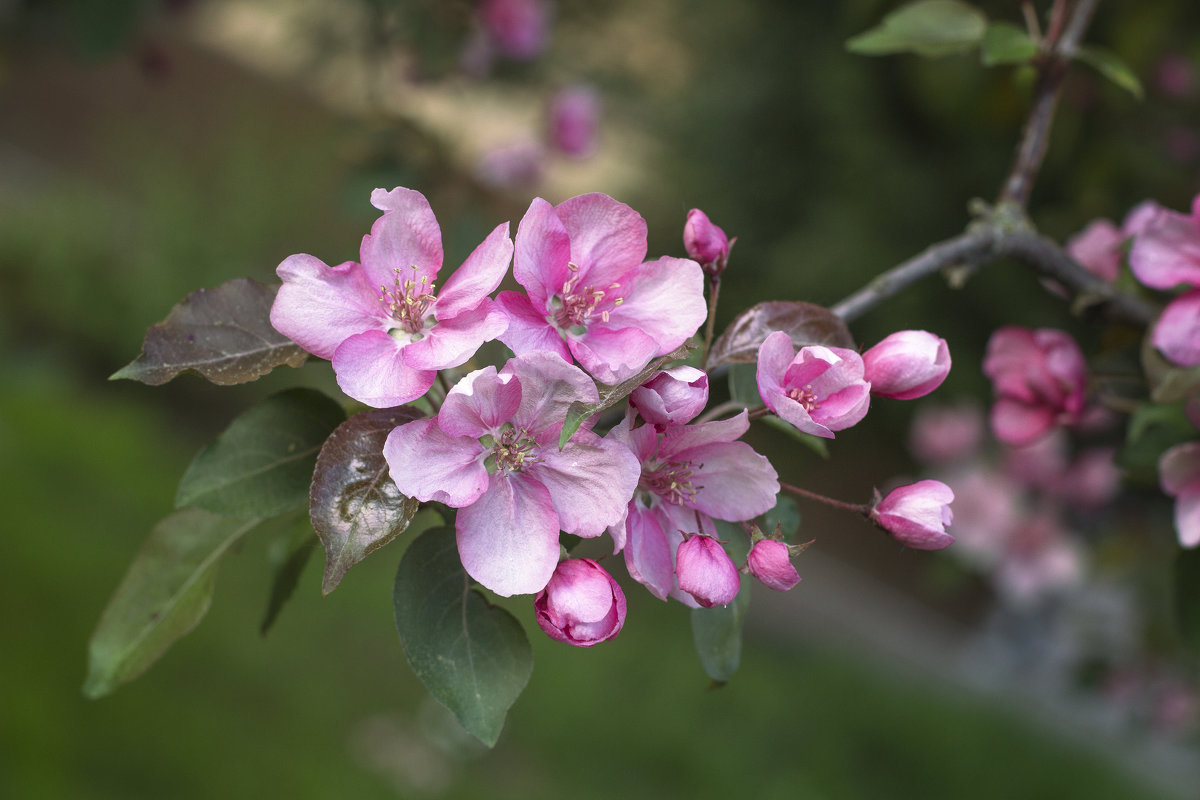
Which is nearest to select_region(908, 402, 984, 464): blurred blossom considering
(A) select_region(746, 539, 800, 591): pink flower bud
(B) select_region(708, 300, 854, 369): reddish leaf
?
(B) select_region(708, 300, 854, 369): reddish leaf

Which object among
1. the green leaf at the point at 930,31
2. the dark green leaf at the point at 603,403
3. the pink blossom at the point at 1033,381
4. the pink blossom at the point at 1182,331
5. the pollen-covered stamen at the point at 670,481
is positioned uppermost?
the green leaf at the point at 930,31

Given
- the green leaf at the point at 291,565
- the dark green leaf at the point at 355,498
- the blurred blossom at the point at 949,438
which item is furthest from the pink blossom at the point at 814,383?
the blurred blossom at the point at 949,438

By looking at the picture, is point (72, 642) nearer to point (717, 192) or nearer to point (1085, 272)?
point (1085, 272)

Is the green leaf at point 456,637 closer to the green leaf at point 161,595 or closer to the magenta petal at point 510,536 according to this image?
the magenta petal at point 510,536

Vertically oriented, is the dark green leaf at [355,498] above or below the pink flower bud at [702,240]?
below

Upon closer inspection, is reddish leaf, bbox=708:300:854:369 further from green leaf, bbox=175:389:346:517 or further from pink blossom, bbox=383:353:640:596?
green leaf, bbox=175:389:346:517

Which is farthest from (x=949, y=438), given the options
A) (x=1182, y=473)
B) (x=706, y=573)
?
(x=706, y=573)

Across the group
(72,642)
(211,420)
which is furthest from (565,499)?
(211,420)
